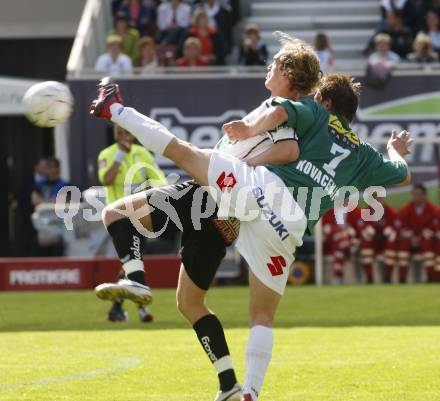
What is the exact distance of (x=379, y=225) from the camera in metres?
18.1

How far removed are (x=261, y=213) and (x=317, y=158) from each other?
1.52 ft

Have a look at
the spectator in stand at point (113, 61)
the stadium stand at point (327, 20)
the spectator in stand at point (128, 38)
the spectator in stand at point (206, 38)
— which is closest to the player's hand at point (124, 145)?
the spectator in stand at point (113, 61)

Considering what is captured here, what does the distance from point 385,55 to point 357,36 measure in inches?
101

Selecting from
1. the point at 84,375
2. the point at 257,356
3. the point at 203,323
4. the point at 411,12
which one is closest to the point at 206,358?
the point at 84,375

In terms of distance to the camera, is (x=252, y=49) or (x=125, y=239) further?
(x=252, y=49)

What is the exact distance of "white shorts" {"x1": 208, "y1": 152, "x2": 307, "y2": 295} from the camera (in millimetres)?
6594

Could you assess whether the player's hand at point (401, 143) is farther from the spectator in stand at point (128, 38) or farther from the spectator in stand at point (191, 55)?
the spectator in stand at point (128, 38)

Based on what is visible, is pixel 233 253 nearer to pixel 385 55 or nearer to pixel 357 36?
pixel 385 55

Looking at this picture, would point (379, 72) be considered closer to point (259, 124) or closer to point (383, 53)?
point (383, 53)

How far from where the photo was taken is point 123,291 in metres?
6.78

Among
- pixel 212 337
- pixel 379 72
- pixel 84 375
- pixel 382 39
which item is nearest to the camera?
pixel 212 337

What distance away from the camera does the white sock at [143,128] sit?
6.76 meters

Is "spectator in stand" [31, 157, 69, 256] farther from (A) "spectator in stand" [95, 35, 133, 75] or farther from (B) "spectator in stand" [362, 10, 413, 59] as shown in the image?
(B) "spectator in stand" [362, 10, 413, 59]

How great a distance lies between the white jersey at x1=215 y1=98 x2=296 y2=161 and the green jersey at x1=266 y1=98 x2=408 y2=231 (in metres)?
0.08
